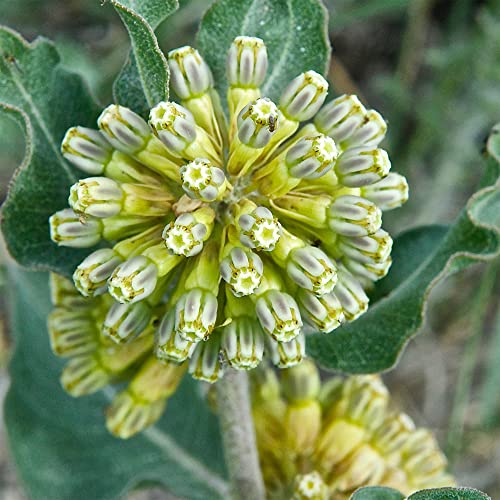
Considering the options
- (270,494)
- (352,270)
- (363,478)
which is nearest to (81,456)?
(270,494)

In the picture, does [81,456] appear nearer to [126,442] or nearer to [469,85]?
[126,442]

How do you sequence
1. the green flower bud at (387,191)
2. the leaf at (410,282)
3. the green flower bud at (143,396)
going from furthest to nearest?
1. the green flower bud at (143,396)
2. the leaf at (410,282)
3. the green flower bud at (387,191)

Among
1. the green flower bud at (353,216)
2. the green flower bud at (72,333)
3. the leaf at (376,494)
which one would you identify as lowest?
the leaf at (376,494)

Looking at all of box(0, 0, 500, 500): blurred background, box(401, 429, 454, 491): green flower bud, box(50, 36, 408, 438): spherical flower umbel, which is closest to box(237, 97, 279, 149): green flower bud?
box(50, 36, 408, 438): spherical flower umbel

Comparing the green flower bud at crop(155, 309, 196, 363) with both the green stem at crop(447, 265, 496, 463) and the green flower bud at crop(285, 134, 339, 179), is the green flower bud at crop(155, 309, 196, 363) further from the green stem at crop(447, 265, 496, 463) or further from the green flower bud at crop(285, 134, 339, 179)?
the green stem at crop(447, 265, 496, 463)

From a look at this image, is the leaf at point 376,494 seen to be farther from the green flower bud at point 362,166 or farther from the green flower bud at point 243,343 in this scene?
the green flower bud at point 362,166

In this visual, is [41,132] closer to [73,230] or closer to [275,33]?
[73,230]

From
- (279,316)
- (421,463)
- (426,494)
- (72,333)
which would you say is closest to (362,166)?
(279,316)

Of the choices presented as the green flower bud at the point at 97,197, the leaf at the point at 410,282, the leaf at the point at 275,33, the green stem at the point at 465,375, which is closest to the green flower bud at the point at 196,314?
the green flower bud at the point at 97,197
